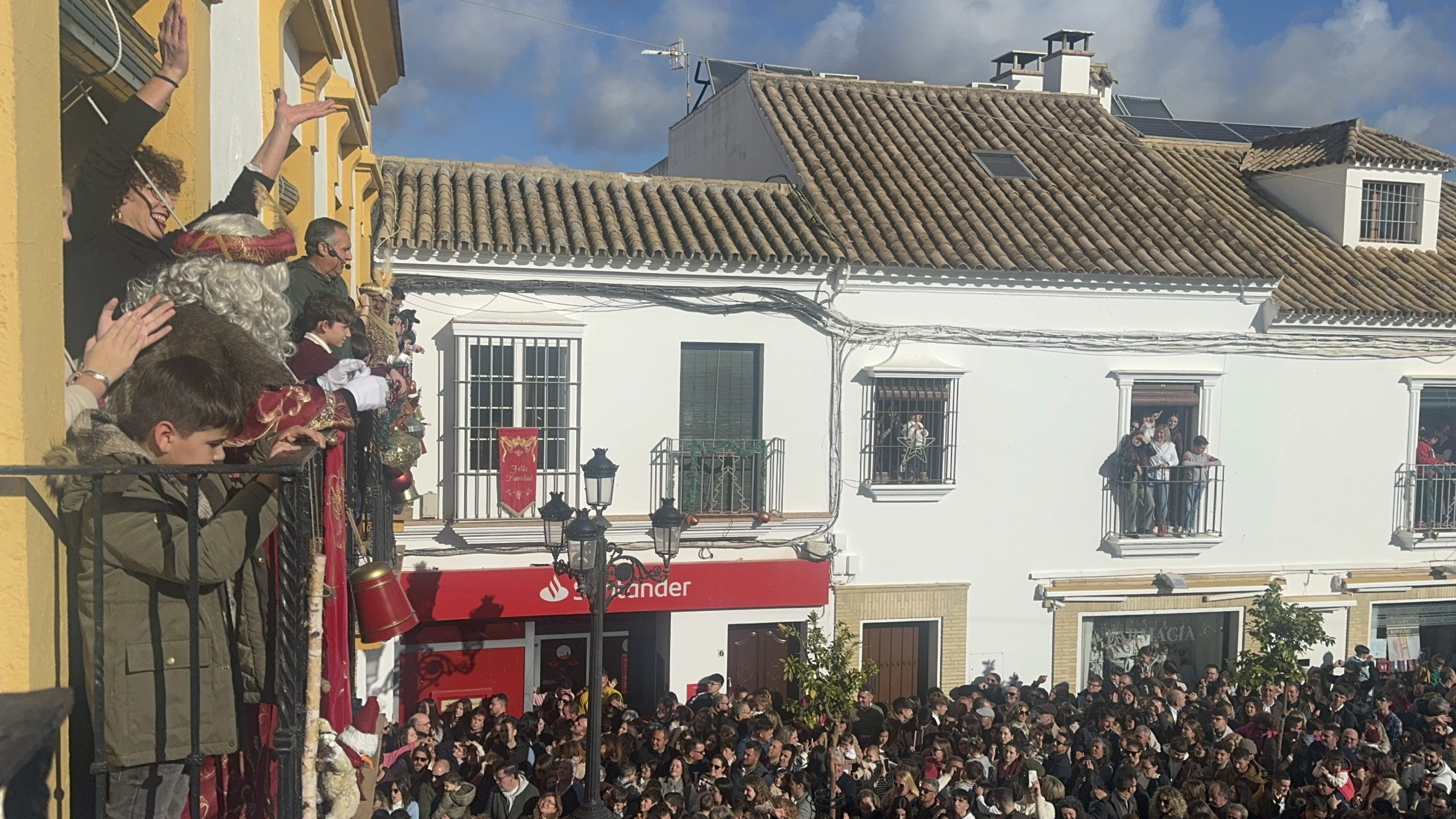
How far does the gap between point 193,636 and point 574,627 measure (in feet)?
33.4

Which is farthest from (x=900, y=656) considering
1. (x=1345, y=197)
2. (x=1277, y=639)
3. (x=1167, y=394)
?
(x=1345, y=197)

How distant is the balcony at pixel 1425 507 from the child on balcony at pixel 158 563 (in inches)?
578

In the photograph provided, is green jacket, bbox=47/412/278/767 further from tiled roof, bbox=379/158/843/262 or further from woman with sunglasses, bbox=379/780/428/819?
tiled roof, bbox=379/158/843/262

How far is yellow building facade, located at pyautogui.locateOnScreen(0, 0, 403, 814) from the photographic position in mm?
2391

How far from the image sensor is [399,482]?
7.00 m

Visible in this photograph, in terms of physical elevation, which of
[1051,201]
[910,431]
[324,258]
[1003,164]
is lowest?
[910,431]

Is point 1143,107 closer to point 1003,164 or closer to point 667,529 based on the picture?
point 1003,164

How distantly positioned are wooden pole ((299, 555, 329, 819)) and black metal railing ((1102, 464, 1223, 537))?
11.6 metres

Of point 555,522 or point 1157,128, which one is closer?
point 555,522

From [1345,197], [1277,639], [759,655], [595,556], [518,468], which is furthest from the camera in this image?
[1345,197]

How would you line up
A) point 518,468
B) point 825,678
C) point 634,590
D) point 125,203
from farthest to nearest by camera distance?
point 634,590, point 518,468, point 825,678, point 125,203

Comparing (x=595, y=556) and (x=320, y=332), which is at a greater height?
(x=320, y=332)

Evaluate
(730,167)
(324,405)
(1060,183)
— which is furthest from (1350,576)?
(324,405)

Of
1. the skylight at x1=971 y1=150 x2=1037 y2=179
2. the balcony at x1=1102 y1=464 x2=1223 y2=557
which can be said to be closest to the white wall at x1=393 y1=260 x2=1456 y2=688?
the balcony at x1=1102 y1=464 x2=1223 y2=557
